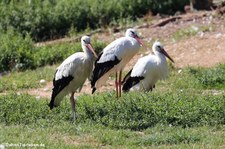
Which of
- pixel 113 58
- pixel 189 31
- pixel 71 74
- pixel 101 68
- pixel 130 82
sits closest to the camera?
pixel 71 74

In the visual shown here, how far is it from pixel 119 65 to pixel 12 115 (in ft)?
7.33

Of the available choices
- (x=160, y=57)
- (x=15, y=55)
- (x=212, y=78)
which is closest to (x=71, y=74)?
(x=160, y=57)

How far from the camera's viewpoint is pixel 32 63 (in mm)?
16188

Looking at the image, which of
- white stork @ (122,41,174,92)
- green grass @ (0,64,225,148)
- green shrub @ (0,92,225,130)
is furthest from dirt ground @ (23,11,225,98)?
green grass @ (0,64,225,148)

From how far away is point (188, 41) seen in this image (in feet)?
53.4

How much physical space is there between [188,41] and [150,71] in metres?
3.71

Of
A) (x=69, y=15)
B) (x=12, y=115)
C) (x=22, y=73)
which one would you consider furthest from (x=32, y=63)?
(x=12, y=115)

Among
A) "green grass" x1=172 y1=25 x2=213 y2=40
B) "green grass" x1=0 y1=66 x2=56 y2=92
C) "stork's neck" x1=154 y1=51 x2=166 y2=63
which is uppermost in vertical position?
"stork's neck" x1=154 y1=51 x2=166 y2=63

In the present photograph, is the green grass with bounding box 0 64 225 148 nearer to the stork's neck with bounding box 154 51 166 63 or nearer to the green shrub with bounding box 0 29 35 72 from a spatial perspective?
the stork's neck with bounding box 154 51 166 63

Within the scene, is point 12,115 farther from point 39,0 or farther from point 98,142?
point 39,0

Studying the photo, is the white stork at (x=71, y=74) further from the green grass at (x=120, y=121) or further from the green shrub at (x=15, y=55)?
the green shrub at (x=15, y=55)

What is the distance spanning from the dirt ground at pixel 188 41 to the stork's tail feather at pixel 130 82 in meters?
0.91

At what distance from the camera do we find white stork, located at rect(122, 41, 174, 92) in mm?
12734

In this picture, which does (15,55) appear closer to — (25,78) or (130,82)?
(25,78)
